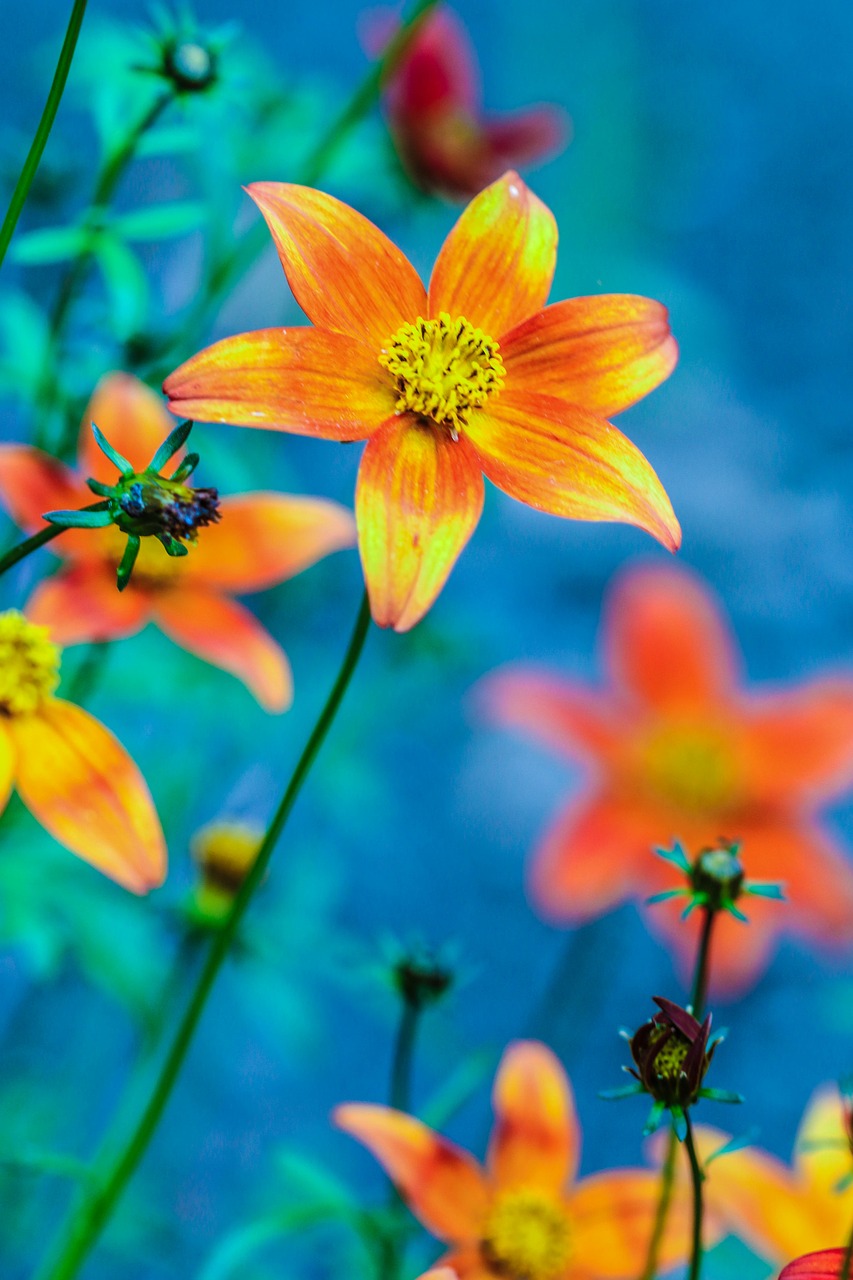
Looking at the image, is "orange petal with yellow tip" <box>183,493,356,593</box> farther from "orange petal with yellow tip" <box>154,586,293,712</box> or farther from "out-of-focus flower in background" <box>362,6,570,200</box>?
"out-of-focus flower in background" <box>362,6,570,200</box>

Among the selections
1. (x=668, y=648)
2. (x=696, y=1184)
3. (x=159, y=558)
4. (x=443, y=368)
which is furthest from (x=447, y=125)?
(x=696, y=1184)

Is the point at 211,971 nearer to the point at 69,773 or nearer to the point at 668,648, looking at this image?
the point at 69,773

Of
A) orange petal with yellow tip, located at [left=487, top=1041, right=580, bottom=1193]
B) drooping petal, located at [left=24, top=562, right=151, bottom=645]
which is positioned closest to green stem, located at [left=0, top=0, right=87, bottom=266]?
drooping petal, located at [left=24, top=562, right=151, bottom=645]

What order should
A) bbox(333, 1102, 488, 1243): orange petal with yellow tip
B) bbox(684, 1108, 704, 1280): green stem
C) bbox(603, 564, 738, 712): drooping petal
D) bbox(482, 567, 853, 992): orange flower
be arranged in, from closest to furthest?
bbox(684, 1108, 704, 1280): green stem, bbox(333, 1102, 488, 1243): orange petal with yellow tip, bbox(482, 567, 853, 992): orange flower, bbox(603, 564, 738, 712): drooping petal

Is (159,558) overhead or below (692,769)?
below

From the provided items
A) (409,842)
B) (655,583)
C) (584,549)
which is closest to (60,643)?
(655,583)

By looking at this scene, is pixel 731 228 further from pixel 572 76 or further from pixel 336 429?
pixel 336 429
